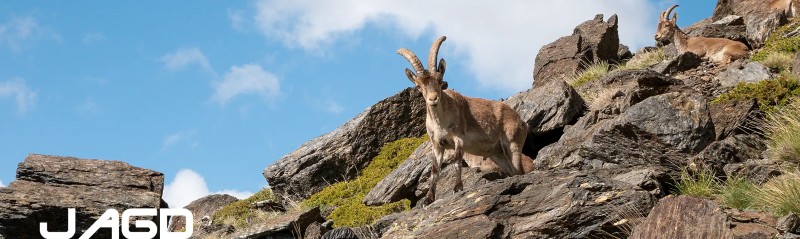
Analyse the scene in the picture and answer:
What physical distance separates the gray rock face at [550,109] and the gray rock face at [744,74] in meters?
3.60

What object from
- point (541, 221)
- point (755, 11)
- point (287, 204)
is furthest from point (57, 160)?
point (755, 11)

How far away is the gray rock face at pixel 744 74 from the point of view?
22.8 metres

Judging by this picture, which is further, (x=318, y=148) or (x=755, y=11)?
(x=755, y=11)

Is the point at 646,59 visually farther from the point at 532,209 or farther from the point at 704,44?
the point at 532,209

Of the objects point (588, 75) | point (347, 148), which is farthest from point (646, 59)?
point (347, 148)

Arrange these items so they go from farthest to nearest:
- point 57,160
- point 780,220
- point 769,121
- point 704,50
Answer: point 704,50
point 57,160
point 769,121
point 780,220

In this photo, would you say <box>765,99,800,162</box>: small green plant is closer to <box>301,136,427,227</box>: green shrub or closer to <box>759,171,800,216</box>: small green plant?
<box>759,171,800,216</box>: small green plant

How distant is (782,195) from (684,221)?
228cm

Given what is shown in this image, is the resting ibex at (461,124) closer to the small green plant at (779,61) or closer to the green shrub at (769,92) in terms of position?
the green shrub at (769,92)

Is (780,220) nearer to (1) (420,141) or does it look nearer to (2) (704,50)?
(1) (420,141)

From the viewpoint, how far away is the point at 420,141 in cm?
2459

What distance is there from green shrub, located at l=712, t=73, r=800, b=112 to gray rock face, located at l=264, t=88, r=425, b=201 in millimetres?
7294

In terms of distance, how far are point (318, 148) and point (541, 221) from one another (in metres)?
11.0

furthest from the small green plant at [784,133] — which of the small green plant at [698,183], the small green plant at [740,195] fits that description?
the small green plant at [740,195]
